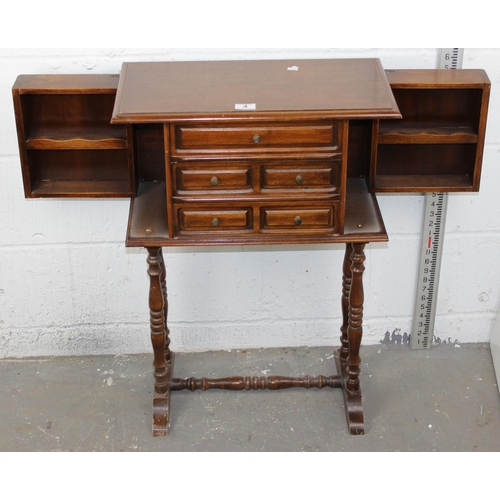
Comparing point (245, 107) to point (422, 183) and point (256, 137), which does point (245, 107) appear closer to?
point (256, 137)

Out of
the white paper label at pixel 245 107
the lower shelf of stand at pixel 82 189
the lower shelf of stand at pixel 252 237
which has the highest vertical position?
the white paper label at pixel 245 107

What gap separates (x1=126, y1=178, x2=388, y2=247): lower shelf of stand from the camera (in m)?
3.02

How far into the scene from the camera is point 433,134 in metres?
3.22

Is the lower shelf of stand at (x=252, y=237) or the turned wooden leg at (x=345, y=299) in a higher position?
the lower shelf of stand at (x=252, y=237)

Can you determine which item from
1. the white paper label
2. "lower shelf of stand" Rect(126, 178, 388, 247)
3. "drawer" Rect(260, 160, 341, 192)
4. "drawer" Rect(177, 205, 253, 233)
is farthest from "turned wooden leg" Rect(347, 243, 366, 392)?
the white paper label

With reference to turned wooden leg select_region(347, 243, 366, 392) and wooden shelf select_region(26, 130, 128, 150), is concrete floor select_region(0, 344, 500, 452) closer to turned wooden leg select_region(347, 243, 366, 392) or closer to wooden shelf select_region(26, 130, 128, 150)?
turned wooden leg select_region(347, 243, 366, 392)

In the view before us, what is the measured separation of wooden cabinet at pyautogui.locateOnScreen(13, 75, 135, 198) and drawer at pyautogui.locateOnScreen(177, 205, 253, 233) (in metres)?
0.38

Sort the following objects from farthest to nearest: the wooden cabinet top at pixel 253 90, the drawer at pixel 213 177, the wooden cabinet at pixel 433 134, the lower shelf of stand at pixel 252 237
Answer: the wooden cabinet at pixel 433 134 → the lower shelf of stand at pixel 252 237 → the drawer at pixel 213 177 → the wooden cabinet top at pixel 253 90

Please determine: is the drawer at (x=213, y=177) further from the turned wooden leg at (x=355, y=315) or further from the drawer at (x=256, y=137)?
the turned wooden leg at (x=355, y=315)

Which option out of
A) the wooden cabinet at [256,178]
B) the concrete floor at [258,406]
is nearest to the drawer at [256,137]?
the wooden cabinet at [256,178]

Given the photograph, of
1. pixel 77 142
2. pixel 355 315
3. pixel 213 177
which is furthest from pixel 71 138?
pixel 355 315

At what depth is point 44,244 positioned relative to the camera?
12.2 ft

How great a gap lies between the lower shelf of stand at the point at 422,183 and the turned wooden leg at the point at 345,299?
1.08 ft

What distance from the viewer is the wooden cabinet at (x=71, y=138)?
10.5 feet
